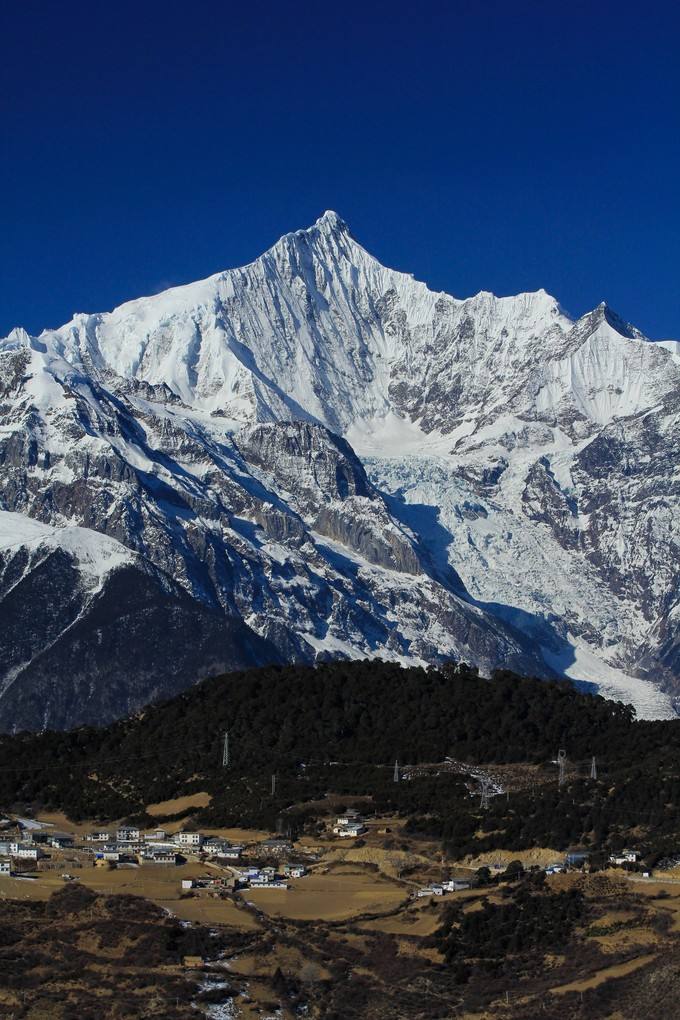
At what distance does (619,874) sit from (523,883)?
7280 mm

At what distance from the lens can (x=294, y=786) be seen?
7298 inches

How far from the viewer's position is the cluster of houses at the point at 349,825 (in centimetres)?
16625

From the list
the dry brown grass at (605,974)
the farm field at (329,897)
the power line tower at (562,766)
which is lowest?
the dry brown grass at (605,974)

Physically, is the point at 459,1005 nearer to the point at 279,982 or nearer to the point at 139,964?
the point at 279,982

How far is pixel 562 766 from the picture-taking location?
18425cm

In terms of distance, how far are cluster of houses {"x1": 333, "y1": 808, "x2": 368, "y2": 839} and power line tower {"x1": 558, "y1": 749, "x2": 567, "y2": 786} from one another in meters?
17.5

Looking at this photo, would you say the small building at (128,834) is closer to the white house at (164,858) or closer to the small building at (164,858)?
the white house at (164,858)

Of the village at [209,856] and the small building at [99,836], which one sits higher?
the small building at [99,836]

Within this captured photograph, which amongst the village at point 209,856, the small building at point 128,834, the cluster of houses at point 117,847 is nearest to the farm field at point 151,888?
the village at point 209,856

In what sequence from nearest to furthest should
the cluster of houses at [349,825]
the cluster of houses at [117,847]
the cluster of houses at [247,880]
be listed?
the cluster of houses at [247,880] < the cluster of houses at [117,847] < the cluster of houses at [349,825]

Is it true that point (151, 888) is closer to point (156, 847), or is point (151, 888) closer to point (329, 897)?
point (329, 897)

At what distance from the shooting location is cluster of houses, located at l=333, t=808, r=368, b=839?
545 ft

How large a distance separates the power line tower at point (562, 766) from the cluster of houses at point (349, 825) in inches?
690

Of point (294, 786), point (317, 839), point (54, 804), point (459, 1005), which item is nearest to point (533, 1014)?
point (459, 1005)
